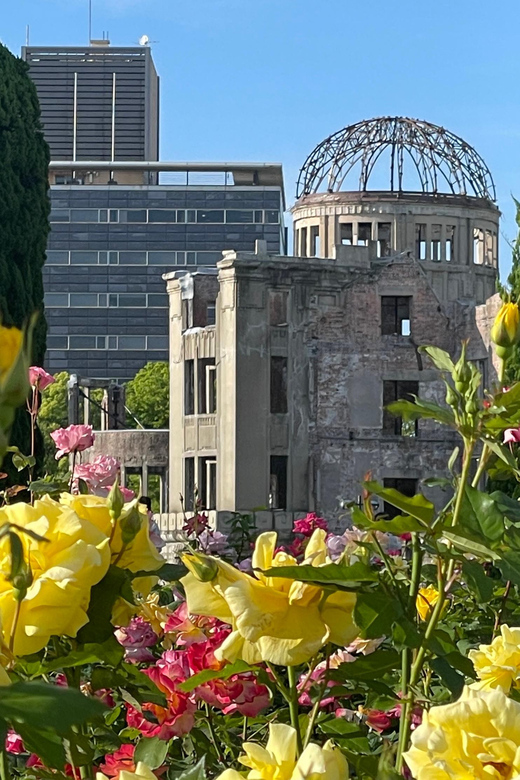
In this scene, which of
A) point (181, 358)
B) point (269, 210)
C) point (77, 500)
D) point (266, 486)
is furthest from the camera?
point (269, 210)

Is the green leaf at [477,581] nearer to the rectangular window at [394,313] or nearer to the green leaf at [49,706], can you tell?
the green leaf at [49,706]

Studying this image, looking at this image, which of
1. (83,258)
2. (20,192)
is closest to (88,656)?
(20,192)

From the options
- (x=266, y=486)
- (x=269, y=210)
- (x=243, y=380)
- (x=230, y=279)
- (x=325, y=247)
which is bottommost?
(x=266, y=486)

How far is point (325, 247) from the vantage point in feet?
121

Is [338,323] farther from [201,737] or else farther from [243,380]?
[201,737]

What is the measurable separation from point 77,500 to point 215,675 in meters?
0.32

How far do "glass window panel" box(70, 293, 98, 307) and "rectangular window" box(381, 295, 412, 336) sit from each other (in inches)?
2344

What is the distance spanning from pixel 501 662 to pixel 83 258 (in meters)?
84.4

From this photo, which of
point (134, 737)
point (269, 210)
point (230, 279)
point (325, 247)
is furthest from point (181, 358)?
point (269, 210)

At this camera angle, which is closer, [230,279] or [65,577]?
[65,577]

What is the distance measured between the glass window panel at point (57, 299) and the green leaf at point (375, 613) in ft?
275

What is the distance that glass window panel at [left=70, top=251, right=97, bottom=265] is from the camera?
8425 centimetres

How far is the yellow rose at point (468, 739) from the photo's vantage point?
106 centimetres

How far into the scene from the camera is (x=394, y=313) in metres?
26.9
